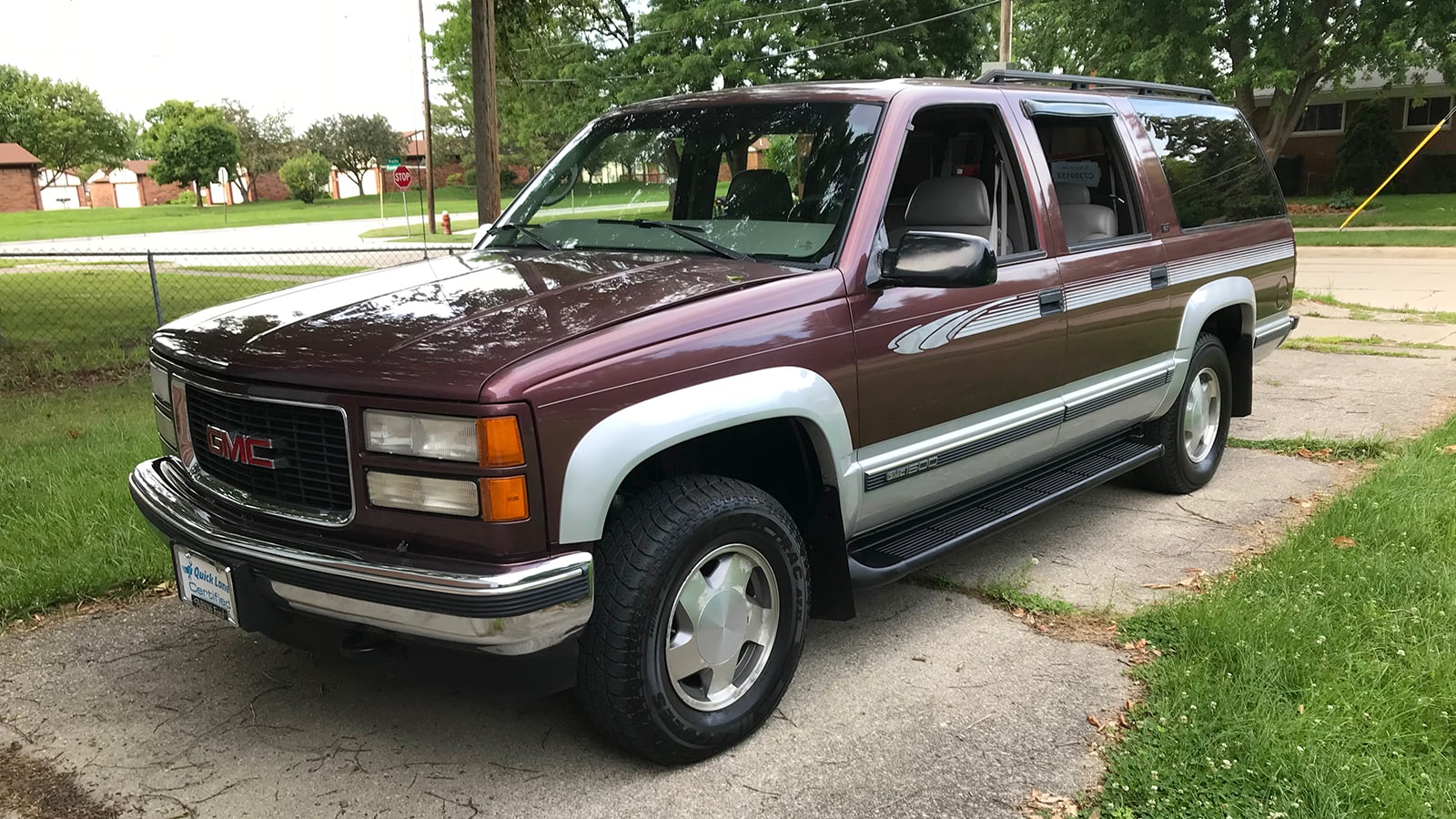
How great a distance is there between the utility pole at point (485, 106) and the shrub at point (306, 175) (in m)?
66.8

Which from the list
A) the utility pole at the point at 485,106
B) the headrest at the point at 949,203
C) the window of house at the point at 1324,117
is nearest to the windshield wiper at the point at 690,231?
the headrest at the point at 949,203

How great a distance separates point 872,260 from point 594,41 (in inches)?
1119

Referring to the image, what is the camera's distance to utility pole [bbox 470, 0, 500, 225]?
834cm

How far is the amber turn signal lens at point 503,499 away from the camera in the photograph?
247cm

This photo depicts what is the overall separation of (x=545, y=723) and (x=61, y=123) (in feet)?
247

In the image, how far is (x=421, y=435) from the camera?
99.5 inches

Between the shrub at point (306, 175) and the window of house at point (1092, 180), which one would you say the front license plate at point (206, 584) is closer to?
the window of house at point (1092, 180)

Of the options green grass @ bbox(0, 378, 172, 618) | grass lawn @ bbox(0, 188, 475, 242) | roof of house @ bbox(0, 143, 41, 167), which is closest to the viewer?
green grass @ bbox(0, 378, 172, 618)

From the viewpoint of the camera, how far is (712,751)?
3.00m

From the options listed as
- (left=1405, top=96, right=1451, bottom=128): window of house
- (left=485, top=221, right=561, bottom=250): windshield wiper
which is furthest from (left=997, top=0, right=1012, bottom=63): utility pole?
(left=1405, top=96, right=1451, bottom=128): window of house

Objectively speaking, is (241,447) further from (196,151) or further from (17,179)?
(17,179)

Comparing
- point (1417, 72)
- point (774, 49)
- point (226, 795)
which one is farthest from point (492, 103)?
point (1417, 72)

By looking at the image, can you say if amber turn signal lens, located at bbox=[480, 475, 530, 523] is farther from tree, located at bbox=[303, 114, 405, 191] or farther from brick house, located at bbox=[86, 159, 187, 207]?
brick house, located at bbox=[86, 159, 187, 207]

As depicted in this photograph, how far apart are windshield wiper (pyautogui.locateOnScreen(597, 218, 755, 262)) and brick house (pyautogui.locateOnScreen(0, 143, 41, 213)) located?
80.8 m
